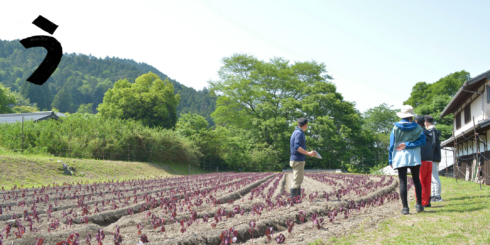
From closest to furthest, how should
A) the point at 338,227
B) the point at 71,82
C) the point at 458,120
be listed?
the point at 338,227 < the point at 458,120 < the point at 71,82

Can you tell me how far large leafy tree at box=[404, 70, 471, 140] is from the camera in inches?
1351

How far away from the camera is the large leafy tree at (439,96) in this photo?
34312 mm

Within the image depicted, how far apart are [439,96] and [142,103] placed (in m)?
35.4

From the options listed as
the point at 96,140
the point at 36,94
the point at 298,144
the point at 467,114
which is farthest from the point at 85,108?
the point at 298,144

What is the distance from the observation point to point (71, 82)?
9106 centimetres

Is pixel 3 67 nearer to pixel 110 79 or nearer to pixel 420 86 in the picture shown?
pixel 110 79

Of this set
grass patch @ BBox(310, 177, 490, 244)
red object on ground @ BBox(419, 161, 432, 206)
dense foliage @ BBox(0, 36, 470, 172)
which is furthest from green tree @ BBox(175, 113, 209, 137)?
grass patch @ BBox(310, 177, 490, 244)

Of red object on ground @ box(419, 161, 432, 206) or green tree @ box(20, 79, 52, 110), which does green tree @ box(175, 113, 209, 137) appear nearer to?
red object on ground @ box(419, 161, 432, 206)

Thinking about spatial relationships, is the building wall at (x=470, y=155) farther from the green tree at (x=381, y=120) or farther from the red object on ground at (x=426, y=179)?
the green tree at (x=381, y=120)

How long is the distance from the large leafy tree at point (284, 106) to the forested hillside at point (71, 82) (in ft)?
144

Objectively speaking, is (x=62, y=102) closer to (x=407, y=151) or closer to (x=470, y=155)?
(x=470, y=155)

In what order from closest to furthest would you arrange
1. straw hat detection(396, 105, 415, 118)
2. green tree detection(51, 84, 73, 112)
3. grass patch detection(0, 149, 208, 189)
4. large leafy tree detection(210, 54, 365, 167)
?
straw hat detection(396, 105, 415, 118), grass patch detection(0, 149, 208, 189), large leafy tree detection(210, 54, 365, 167), green tree detection(51, 84, 73, 112)

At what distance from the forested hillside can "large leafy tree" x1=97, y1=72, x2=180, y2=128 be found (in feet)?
141

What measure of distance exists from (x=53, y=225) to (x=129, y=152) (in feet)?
61.2
